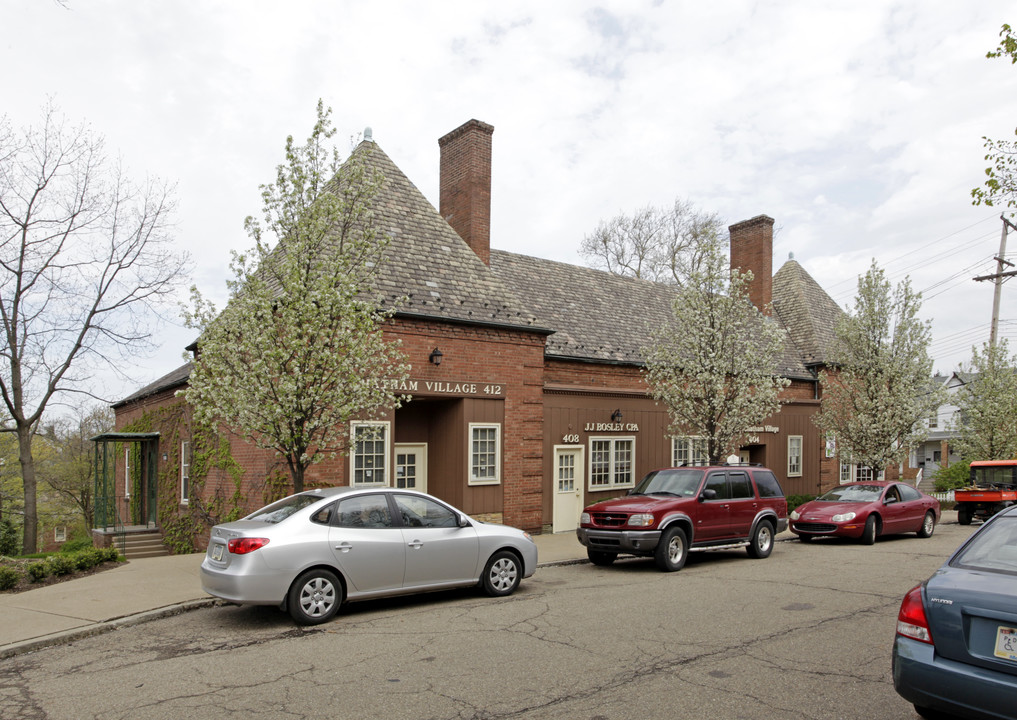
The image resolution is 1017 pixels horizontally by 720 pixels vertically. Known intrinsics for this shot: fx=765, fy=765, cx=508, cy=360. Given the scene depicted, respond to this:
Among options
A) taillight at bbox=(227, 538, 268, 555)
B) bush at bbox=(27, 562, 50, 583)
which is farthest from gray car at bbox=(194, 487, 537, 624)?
bush at bbox=(27, 562, 50, 583)

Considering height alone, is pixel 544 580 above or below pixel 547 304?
below

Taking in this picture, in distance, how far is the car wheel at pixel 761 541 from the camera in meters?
13.8

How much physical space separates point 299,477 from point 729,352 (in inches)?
408

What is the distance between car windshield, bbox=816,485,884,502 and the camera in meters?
16.6

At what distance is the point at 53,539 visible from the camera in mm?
52938

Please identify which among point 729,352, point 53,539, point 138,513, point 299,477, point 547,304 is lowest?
point 53,539

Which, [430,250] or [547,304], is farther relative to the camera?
[547,304]

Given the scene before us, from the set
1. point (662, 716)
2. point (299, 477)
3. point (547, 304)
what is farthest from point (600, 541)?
point (547, 304)

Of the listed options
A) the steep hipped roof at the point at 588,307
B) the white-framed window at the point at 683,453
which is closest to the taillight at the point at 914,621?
the steep hipped roof at the point at 588,307

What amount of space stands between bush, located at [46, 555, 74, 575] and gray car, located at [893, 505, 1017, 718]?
1122 cm

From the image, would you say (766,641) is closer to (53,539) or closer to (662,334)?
(662,334)

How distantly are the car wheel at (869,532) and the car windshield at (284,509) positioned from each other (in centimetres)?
1198

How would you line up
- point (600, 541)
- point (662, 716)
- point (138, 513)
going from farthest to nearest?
point (138, 513)
point (600, 541)
point (662, 716)

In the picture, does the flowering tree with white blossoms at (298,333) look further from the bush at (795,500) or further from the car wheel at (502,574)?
the bush at (795,500)
